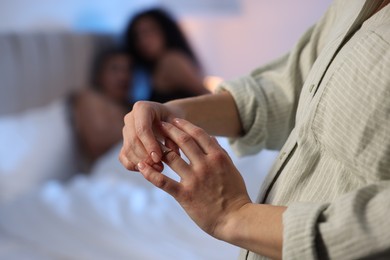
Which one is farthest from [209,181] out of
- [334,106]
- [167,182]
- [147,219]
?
[147,219]

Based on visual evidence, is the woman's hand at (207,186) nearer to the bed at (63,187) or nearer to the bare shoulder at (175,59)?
the bed at (63,187)

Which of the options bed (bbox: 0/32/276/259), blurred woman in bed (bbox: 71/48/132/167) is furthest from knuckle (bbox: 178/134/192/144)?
blurred woman in bed (bbox: 71/48/132/167)

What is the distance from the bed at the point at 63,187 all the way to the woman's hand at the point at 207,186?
1.42 ft

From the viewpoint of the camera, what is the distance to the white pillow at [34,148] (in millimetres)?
1783

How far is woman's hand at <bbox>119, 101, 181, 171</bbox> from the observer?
0.61 metres

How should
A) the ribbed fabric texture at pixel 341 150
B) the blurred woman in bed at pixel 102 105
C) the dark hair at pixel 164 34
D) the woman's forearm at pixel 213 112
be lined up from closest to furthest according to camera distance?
the ribbed fabric texture at pixel 341 150 < the woman's forearm at pixel 213 112 < the blurred woman in bed at pixel 102 105 < the dark hair at pixel 164 34

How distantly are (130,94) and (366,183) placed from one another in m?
1.77

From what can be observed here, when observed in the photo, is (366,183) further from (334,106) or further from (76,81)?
(76,81)

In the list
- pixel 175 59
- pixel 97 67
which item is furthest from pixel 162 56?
pixel 97 67

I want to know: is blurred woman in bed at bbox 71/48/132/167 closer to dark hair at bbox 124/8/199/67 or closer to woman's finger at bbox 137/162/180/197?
dark hair at bbox 124/8/199/67

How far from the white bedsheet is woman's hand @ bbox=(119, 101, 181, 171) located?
0.43m

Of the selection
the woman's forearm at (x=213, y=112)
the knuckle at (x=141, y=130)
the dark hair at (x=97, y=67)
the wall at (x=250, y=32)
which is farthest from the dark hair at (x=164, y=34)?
the knuckle at (x=141, y=130)

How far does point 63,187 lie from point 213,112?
1.15 meters

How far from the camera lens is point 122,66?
221 cm
